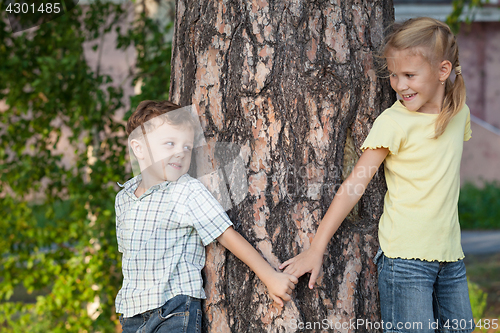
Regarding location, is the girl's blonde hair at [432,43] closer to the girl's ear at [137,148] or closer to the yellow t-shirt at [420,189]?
the yellow t-shirt at [420,189]

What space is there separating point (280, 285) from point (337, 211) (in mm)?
325

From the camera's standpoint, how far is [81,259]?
11.0 ft

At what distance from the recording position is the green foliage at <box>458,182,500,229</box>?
27.8 ft

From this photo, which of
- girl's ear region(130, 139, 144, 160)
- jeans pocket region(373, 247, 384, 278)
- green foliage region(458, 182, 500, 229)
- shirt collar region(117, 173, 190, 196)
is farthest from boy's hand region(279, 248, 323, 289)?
green foliage region(458, 182, 500, 229)

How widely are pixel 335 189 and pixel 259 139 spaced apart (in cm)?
34

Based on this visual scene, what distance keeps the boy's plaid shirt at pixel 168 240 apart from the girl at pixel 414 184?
336mm

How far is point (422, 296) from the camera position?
1.64 meters

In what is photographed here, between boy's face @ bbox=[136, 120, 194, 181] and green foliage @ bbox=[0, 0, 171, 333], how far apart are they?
1.38m

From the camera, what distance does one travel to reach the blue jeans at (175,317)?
167 cm

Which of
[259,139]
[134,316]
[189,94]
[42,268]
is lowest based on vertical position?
[42,268]

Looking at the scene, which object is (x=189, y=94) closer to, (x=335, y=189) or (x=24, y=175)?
(x=335, y=189)

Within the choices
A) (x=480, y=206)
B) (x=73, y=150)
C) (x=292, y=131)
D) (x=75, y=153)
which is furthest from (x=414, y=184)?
(x=480, y=206)

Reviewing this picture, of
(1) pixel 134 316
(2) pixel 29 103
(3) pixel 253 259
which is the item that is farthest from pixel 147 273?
(2) pixel 29 103

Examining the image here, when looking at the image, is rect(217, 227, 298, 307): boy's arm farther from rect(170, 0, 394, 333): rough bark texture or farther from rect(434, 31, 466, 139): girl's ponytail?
rect(434, 31, 466, 139): girl's ponytail
